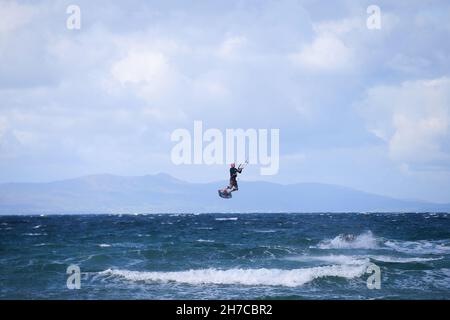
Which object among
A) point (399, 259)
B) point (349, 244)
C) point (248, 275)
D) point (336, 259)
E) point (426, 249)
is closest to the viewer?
point (248, 275)

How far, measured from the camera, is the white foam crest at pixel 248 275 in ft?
51.4

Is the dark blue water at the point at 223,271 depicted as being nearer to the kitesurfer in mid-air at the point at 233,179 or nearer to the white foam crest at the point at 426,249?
the white foam crest at the point at 426,249

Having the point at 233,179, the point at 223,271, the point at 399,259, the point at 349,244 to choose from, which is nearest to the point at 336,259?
the point at 399,259

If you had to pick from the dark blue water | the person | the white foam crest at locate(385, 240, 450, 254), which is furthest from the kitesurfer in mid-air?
the white foam crest at locate(385, 240, 450, 254)

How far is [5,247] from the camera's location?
2736 centimetres

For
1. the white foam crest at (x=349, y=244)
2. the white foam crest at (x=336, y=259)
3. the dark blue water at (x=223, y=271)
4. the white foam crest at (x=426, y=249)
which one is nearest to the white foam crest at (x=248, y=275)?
the dark blue water at (x=223, y=271)

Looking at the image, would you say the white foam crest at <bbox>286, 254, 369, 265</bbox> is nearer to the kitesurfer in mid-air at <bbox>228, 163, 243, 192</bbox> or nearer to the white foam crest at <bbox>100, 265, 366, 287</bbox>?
the white foam crest at <bbox>100, 265, 366, 287</bbox>

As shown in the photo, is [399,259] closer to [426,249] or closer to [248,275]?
[426,249]

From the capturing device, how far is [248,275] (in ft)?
54.0

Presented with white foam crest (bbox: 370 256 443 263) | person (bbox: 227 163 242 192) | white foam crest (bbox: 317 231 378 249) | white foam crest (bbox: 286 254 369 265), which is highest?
person (bbox: 227 163 242 192)

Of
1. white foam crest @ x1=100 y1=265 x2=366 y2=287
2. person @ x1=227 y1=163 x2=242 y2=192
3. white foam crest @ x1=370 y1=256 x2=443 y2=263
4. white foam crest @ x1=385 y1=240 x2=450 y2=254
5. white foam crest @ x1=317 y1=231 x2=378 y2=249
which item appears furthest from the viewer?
white foam crest @ x1=317 y1=231 x2=378 y2=249

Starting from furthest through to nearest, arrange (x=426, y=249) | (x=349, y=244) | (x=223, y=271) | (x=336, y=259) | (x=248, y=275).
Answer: (x=349, y=244)
(x=426, y=249)
(x=336, y=259)
(x=223, y=271)
(x=248, y=275)

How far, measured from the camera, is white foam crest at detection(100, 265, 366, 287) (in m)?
15.7
